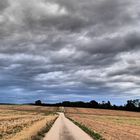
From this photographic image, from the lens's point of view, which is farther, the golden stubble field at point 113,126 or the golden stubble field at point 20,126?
the golden stubble field at point 113,126

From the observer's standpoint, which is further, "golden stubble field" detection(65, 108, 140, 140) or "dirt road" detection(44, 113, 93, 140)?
"golden stubble field" detection(65, 108, 140, 140)

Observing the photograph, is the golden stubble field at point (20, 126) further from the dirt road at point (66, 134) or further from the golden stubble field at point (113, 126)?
→ the golden stubble field at point (113, 126)

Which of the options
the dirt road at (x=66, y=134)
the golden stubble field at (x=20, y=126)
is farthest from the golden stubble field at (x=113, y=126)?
the golden stubble field at (x=20, y=126)

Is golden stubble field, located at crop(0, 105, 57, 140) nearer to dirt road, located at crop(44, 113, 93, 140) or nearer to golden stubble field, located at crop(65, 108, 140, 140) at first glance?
dirt road, located at crop(44, 113, 93, 140)

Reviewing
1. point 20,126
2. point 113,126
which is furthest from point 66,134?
point 113,126

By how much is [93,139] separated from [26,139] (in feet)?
17.9

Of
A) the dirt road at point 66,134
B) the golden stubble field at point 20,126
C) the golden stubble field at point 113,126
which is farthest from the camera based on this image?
the golden stubble field at point 113,126

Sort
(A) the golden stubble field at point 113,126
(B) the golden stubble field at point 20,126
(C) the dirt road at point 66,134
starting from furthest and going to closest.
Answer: (A) the golden stubble field at point 113,126, (B) the golden stubble field at point 20,126, (C) the dirt road at point 66,134

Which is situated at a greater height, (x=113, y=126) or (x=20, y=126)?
(x=113, y=126)

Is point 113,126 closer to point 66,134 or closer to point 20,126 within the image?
point 20,126

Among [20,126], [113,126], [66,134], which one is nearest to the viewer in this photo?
[66,134]

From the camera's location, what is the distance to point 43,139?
2969cm

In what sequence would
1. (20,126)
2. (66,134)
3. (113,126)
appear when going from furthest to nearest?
(113,126), (20,126), (66,134)

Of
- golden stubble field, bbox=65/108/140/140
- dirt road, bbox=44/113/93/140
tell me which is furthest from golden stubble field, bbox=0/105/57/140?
golden stubble field, bbox=65/108/140/140
